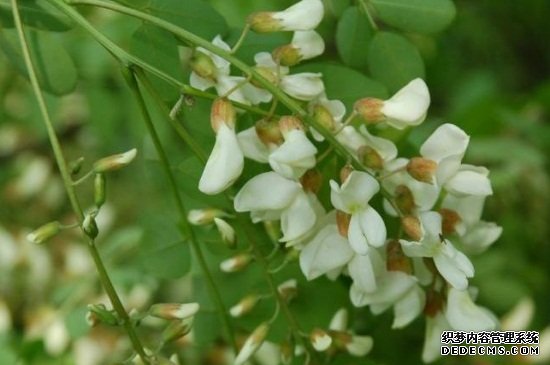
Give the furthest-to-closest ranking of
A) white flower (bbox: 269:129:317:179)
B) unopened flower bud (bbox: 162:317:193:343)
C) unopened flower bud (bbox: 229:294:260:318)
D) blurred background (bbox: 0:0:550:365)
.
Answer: blurred background (bbox: 0:0:550:365) → unopened flower bud (bbox: 229:294:260:318) → unopened flower bud (bbox: 162:317:193:343) → white flower (bbox: 269:129:317:179)

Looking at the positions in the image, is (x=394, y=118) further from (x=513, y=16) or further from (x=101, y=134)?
(x=513, y=16)

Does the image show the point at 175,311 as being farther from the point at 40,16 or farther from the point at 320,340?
the point at 40,16

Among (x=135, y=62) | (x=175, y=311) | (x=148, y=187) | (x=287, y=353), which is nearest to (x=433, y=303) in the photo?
(x=287, y=353)

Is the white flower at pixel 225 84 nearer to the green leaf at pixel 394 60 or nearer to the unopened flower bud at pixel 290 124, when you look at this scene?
the unopened flower bud at pixel 290 124

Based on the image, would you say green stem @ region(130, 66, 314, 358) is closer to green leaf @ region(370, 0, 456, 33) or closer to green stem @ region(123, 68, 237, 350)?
green stem @ region(123, 68, 237, 350)

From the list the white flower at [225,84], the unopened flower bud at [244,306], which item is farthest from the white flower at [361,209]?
the unopened flower bud at [244,306]

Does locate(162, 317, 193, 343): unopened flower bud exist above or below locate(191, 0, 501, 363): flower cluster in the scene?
below

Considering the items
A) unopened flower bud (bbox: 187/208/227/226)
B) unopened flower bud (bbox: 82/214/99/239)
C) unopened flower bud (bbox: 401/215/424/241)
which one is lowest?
unopened flower bud (bbox: 187/208/227/226)

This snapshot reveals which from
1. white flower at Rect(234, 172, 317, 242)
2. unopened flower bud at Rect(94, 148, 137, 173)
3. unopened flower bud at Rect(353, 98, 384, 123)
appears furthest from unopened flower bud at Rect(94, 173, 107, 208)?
unopened flower bud at Rect(353, 98, 384, 123)
